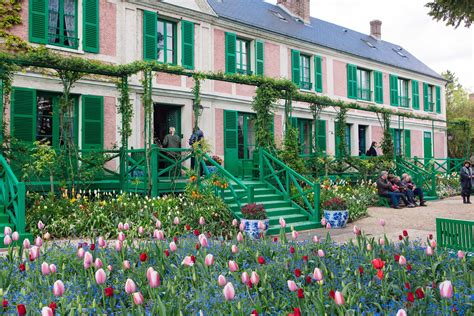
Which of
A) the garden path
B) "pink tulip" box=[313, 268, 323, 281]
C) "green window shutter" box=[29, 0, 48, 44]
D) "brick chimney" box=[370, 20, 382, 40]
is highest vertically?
"brick chimney" box=[370, 20, 382, 40]

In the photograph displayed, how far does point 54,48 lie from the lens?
36.2 feet

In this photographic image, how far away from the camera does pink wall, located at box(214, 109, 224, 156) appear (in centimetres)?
1450

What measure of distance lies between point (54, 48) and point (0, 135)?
11.3ft

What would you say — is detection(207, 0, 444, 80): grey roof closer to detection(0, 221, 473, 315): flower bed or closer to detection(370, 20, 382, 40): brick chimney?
detection(370, 20, 382, 40): brick chimney

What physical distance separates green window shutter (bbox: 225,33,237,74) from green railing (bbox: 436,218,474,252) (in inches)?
429

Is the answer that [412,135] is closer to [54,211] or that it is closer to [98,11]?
[98,11]

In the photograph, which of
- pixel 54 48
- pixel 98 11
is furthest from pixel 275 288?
pixel 98 11

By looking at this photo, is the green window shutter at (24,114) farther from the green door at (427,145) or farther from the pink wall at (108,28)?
the green door at (427,145)

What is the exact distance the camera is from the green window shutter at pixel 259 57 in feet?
52.0

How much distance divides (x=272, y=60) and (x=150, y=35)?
5.21 metres

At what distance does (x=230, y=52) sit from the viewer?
15.1 m

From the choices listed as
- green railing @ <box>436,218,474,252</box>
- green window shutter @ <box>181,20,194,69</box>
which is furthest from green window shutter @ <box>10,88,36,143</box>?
green railing @ <box>436,218,474,252</box>

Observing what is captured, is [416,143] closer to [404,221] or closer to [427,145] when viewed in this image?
[427,145]

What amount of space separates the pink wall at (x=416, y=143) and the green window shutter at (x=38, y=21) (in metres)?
18.8
